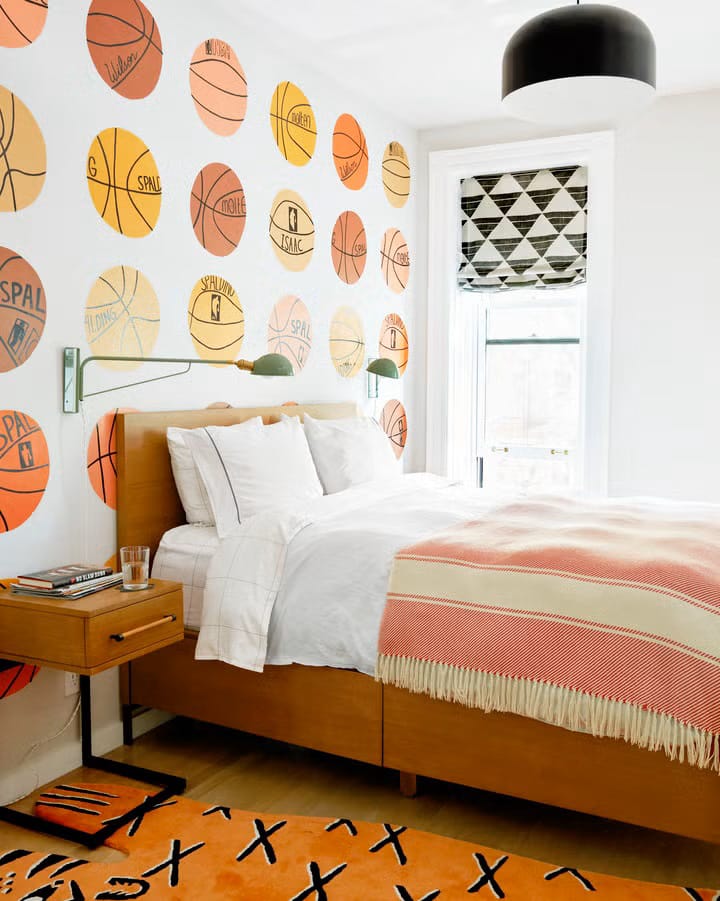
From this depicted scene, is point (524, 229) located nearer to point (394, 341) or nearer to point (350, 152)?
point (394, 341)

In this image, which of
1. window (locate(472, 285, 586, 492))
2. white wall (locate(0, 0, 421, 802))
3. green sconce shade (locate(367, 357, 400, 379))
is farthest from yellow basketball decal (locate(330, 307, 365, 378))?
window (locate(472, 285, 586, 492))

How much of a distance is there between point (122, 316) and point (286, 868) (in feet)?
5.70

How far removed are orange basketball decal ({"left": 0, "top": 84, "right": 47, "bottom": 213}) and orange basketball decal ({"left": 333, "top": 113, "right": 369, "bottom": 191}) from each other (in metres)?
1.85

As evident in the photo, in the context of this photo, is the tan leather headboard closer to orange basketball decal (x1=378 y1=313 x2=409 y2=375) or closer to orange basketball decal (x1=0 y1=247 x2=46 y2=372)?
orange basketball decal (x1=0 y1=247 x2=46 y2=372)

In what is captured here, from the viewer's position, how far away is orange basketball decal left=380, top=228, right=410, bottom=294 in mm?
4566

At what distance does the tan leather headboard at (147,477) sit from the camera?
2793 millimetres

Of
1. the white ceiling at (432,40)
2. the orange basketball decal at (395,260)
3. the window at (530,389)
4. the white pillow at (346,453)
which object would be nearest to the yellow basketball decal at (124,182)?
the white ceiling at (432,40)

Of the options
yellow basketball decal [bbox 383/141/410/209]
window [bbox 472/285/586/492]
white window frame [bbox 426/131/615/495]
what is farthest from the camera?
window [bbox 472/285/586/492]

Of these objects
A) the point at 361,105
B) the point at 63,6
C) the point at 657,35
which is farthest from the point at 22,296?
the point at 657,35

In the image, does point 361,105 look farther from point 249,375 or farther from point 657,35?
point 249,375

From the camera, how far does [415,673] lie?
7.54 ft

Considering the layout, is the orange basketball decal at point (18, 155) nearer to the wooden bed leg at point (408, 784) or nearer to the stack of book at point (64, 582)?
the stack of book at point (64, 582)

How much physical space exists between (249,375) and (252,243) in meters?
0.53

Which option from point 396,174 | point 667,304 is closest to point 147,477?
point 396,174
